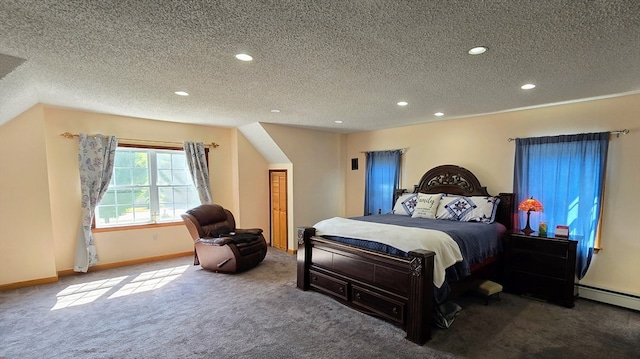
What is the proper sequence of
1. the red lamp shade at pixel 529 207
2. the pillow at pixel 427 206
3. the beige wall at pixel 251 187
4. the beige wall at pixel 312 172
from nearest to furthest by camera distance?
1. the red lamp shade at pixel 529 207
2. the pillow at pixel 427 206
3. the beige wall at pixel 312 172
4. the beige wall at pixel 251 187

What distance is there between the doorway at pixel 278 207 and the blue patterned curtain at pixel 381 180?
5.37 ft

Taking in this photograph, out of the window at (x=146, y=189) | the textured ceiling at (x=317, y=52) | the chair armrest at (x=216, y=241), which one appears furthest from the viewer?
the window at (x=146, y=189)

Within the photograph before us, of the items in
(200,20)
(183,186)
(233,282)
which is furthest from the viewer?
(183,186)

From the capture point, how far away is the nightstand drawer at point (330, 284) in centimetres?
326

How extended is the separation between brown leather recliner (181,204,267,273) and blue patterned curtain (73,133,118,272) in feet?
4.19

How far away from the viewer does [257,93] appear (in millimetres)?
3111

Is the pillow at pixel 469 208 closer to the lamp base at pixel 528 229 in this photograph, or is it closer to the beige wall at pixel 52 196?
the lamp base at pixel 528 229

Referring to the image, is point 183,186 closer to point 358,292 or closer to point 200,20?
point 358,292

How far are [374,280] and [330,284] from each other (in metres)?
0.65

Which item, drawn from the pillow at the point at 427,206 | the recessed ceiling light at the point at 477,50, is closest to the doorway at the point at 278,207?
the pillow at the point at 427,206

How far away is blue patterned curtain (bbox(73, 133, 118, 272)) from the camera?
13.8ft

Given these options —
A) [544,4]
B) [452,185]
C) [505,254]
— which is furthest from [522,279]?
[544,4]

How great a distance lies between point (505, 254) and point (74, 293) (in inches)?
211

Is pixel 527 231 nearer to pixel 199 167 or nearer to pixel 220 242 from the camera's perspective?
pixel 220 242
